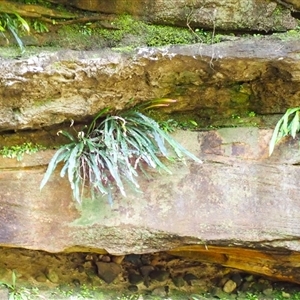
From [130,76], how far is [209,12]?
0.69 metres

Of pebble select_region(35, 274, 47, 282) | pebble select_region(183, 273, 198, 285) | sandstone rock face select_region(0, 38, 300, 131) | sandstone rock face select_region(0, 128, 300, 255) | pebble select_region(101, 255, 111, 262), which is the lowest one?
pebble select_region(183, 273, 198, 285)

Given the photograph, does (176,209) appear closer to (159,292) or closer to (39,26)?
(159,292)

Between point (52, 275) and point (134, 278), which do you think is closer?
point (52, 275)

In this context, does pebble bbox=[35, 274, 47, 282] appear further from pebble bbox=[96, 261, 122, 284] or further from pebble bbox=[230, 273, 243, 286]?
pebble bbox=[230, 273, 243, 286]

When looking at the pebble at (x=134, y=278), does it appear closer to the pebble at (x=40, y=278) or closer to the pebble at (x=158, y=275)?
the pebble at (x=158, y=275)

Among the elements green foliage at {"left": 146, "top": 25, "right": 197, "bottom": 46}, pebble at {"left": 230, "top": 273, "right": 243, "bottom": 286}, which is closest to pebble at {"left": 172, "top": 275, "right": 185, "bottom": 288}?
pebble at {"left": 230, "top": 273, "right": 243, "bottom": 286}

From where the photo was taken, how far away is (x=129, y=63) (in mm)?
2719

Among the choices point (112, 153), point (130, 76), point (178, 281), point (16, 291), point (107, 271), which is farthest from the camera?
point (178, 281)

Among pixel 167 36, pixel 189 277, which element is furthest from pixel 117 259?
pixel 167 36

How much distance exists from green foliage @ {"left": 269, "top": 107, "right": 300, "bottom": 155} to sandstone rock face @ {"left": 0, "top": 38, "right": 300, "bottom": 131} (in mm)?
152

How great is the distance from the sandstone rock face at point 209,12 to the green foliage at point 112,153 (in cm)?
65

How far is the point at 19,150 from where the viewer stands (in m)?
2.84

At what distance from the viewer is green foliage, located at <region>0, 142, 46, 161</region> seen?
281 centimetres

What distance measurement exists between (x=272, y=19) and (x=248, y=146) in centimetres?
85
